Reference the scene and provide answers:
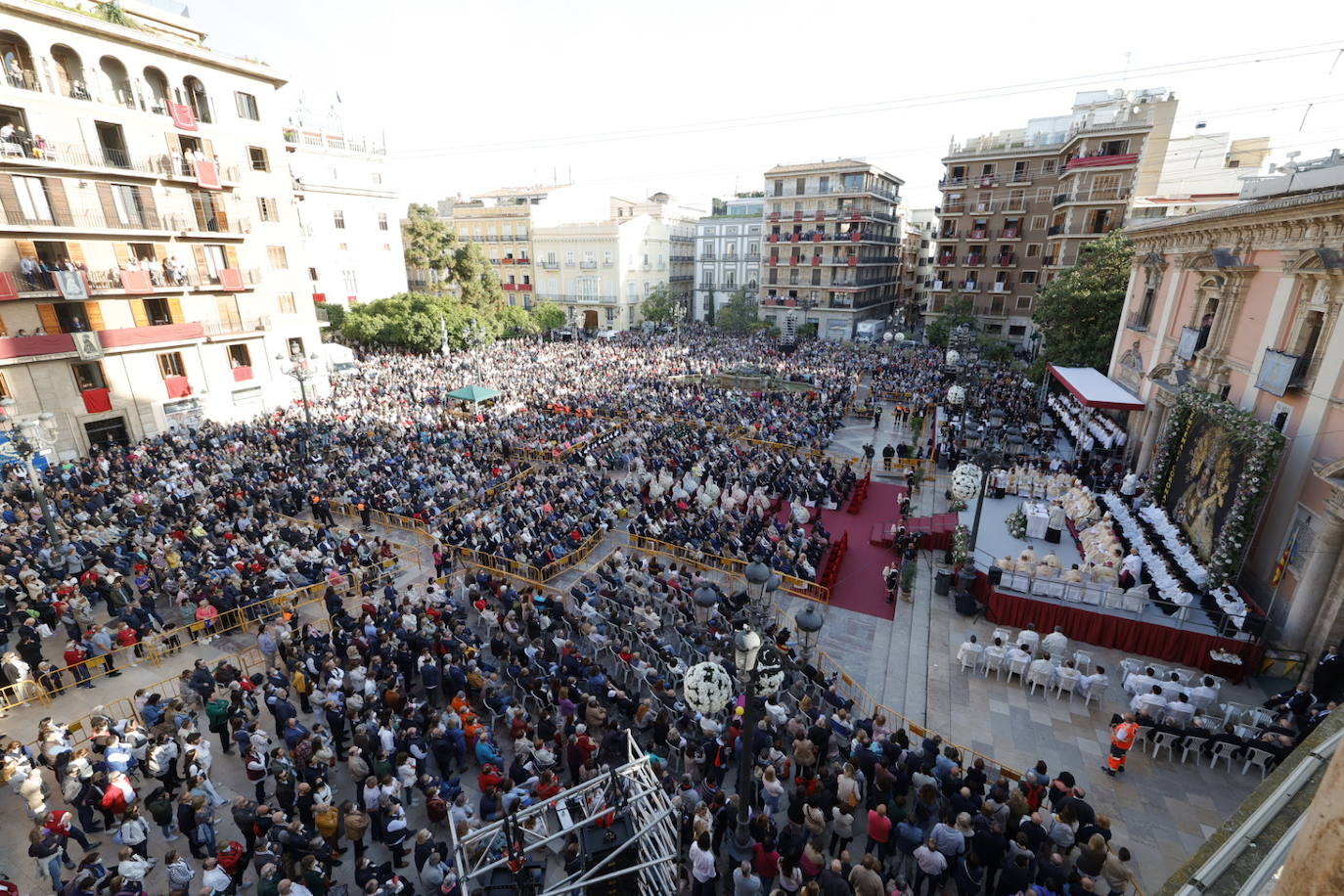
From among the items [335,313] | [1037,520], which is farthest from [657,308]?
[1037,520]

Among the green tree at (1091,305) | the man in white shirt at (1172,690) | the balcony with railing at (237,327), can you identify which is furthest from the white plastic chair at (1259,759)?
the balcony with railing at (237,327)

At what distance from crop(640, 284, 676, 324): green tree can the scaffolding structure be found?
57998 millimetres

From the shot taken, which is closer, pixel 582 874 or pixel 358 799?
pixel 582 874

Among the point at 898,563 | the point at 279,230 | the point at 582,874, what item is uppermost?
the point at 279,230

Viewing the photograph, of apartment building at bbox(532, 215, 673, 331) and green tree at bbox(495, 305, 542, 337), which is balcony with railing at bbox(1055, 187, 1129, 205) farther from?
green tree at bbox(495, 305, 542, 337)

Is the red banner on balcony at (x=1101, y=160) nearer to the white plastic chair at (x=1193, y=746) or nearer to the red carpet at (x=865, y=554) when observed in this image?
the red carpet at (x=865, y=554)

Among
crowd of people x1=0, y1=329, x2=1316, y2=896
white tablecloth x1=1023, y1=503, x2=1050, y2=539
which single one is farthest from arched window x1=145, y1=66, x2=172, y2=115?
white tablecloth x1=1023, y1=503, x2=1050, y2=539

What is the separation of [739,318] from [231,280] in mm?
42790

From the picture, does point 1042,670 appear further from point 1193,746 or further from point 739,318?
point 739,318

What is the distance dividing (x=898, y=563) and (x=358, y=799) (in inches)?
564

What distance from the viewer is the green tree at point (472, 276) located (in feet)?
A: 176

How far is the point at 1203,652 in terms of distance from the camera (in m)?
13.3

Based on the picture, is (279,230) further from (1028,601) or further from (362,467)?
(1028,601)

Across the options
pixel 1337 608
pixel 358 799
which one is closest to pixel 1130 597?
pixel 1337 608
